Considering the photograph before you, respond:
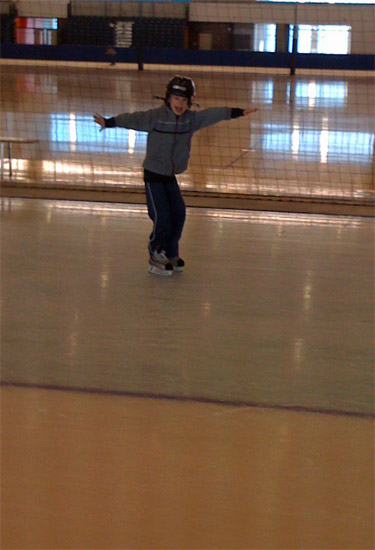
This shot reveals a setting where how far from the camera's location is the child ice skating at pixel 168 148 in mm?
4992

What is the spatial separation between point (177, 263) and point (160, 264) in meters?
0.14

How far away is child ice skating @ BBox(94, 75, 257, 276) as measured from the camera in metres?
4.99

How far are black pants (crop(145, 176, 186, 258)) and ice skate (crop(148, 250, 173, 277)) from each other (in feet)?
0.13

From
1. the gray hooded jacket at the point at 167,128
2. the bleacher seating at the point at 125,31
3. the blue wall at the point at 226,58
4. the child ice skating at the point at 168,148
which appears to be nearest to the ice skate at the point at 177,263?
the child ice skating at the point at 168,148

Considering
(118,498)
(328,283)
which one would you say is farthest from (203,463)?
(328,283)

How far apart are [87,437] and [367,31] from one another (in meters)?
25.3

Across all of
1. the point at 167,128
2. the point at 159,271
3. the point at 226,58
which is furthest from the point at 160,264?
the point at 226,58

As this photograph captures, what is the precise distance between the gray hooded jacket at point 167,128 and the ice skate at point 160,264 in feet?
1.67

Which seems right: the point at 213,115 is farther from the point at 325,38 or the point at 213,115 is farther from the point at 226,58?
the point at 325,38

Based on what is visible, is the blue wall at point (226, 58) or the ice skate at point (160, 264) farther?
the blue wall at point (226, 58)

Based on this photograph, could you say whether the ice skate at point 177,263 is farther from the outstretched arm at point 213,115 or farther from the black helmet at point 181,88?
the black helmet at point 181,88

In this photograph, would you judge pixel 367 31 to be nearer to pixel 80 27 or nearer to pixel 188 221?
pixel 80 27

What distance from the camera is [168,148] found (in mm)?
5074

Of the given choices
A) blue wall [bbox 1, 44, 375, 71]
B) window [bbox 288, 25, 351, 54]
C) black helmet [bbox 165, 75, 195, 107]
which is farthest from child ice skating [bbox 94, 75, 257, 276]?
window [bbox 288, 25, 351, 54]
